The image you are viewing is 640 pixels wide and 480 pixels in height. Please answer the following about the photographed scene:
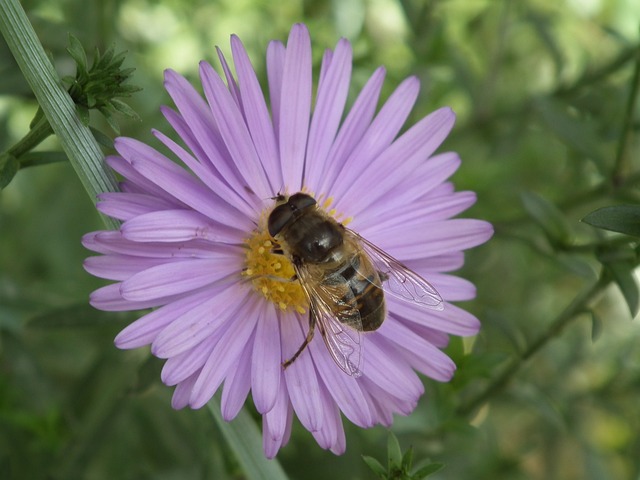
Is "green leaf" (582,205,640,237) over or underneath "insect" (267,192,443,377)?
underneath

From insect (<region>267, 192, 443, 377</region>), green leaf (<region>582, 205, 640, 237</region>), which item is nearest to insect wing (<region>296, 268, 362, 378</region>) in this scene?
insect (<region>267, 192, 443, 377</region>)

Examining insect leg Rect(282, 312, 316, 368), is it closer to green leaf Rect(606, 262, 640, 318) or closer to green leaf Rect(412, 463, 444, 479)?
green leaf Rect(412, 463, 444, 479)

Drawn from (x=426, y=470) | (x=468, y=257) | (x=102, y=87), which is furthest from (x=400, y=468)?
(x=468, y=257)

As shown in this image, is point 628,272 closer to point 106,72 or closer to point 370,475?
point 370,475

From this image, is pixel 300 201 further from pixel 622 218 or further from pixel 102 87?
pixel 622 218

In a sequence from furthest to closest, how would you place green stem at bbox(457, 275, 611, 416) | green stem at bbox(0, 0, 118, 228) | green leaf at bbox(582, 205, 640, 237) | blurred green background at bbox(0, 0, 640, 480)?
blurred green background at bbox(0, 0, 640, 480) < green stem at bbox(457, 275, 611, 416) < green leaf at bbox(582, 205, 640, 237) < green stem at bbox(0, 0, 118, 228)

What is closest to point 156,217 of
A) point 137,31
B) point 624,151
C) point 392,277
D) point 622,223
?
point 392,277
